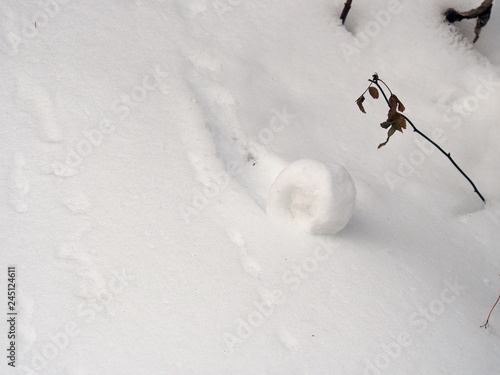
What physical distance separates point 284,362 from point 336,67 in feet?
6.24

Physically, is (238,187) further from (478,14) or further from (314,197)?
(478,14)

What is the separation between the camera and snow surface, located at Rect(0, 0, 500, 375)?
184 centimetres

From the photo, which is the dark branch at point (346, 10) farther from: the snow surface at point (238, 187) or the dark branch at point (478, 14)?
the dark branch at point (478, 14)

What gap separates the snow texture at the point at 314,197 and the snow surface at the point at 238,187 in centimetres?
8

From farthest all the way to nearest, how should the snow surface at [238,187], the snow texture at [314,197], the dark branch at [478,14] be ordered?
the dark branch at [478,14] → the snow texture at [314,197] → the snow surface at [238,187]

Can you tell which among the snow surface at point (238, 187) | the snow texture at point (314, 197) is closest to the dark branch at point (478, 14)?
the snow surface at point (238, 187)

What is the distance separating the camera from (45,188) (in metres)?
2.18

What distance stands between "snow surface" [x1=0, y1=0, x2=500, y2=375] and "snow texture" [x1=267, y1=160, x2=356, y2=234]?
8 centimetres

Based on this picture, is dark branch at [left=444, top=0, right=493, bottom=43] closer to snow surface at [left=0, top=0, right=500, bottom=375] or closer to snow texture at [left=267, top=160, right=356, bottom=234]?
snow surface at [left=0, top=0, right=500, bottom=375]

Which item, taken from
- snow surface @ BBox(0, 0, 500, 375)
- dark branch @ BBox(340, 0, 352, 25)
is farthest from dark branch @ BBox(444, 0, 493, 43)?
dark branch @ BBox(340, 0, 352, 25)

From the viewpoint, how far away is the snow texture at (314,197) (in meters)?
2.11

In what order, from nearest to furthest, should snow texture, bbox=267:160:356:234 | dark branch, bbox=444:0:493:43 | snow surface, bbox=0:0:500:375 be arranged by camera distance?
snow surface, bbox=0:0:500:375 → snow texture, bbox=267:160:356:234 → dark branch, bbox=444:0:493:43

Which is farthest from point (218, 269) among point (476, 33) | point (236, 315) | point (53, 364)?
point (476, 33)

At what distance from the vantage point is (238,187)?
2.38 meters
